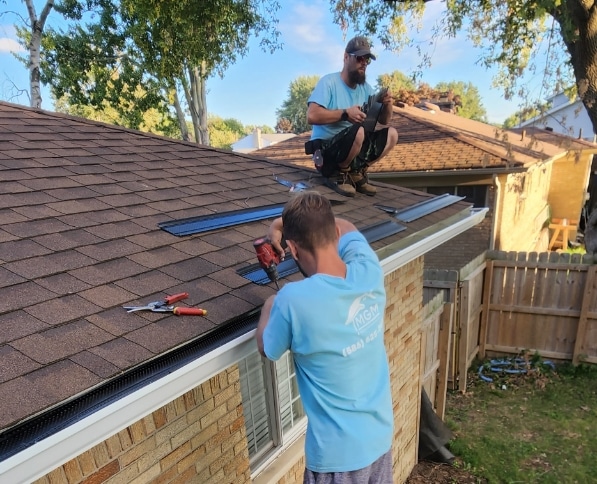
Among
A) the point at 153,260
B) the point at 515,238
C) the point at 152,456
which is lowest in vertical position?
the point at 515,238

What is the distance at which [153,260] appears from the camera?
2.21m

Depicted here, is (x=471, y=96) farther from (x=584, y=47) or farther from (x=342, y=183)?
(x=342, y=183)

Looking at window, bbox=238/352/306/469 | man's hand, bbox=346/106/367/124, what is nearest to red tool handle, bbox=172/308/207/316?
window, bbox=238/352/306/469

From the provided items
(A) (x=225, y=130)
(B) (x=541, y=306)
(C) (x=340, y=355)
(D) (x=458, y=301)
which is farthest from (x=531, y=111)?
(A) (x=225, y=130)

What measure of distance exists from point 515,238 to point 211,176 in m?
10.9

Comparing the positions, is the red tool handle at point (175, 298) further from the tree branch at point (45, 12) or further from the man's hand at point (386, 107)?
the tree branch at point (45, 12)

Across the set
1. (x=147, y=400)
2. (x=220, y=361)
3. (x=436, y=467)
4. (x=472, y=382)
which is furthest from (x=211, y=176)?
(x=472, y=382)

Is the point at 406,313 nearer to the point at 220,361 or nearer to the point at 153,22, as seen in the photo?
the point at 220,361

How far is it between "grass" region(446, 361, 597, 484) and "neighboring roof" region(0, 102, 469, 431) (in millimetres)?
3273

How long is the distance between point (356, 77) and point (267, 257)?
89.6 inches

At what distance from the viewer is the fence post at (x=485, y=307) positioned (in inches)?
295

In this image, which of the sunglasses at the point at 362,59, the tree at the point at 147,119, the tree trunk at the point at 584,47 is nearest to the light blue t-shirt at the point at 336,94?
the sunglasses at the point at 362,59

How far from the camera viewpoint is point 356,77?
3639 mm

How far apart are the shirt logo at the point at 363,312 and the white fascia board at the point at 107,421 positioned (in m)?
0.51
